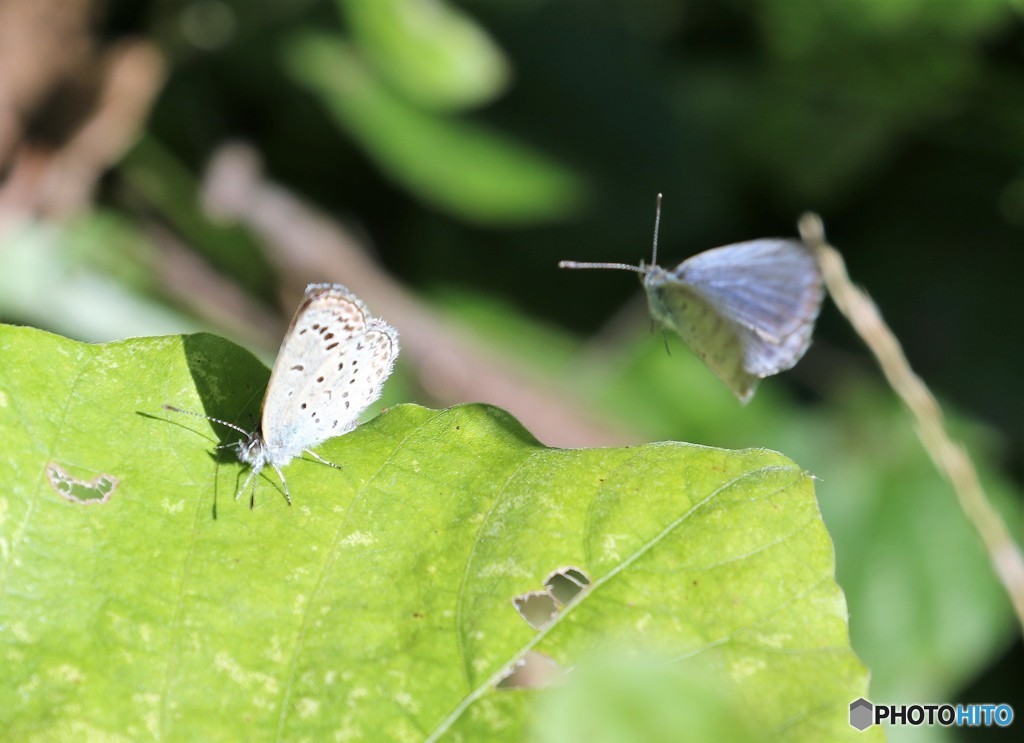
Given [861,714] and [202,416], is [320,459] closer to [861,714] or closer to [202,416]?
[202,416]

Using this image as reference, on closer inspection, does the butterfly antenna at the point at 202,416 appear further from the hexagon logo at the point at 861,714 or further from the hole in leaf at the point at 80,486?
the hexagon logo at the point at 861,714

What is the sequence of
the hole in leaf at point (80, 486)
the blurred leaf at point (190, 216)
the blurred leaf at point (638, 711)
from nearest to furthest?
1. the blurred leaf at point (638, 711)
2. the hole in leaf at point (80, 486)
3. the blurred leaf at point (190, 216)

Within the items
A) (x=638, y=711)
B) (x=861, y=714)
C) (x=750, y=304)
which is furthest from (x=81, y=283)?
(x=638, y=711)

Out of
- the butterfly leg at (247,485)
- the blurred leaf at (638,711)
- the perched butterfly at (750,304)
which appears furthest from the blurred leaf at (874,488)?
the blurred leaf at (638,711)

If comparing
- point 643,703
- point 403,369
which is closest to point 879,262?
point 403,369

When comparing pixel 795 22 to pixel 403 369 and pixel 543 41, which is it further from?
pixel 403 369

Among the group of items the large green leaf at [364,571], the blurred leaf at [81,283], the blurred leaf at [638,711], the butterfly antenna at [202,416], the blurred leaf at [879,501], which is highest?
the blurred leaf at [638,711]

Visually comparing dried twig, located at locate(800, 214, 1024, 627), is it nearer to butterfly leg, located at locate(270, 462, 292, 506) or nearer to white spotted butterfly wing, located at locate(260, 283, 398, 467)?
white spotted butterfly wing, located at locate(260, 283, 398, 467)
